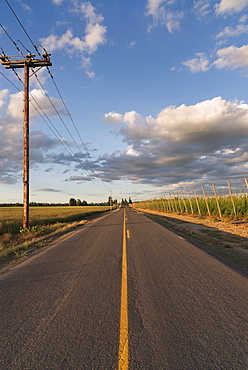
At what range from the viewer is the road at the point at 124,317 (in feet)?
8.90

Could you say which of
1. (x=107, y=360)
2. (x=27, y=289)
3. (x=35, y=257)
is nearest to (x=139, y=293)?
(x=107, y=360)

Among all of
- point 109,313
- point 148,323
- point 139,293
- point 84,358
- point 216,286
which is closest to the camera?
point 84,358

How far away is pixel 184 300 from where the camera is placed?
170 inches

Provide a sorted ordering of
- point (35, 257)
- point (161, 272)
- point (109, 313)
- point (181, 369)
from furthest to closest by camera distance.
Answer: point (35, 257)
point (161, 272)
point (109, 313)
point (181, 369)

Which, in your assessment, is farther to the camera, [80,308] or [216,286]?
[216,286]

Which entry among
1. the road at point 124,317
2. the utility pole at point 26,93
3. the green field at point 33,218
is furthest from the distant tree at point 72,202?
the road at point 124,317

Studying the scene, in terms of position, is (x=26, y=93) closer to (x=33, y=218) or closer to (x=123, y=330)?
(x=33, y=218)

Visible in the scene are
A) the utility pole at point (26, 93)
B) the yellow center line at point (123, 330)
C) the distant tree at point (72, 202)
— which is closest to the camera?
the yellow center line at point (123, 330)

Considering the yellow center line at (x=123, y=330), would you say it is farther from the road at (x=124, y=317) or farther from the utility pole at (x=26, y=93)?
the utility pole at (x=26, y=93)

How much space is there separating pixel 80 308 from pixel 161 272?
2700 mm

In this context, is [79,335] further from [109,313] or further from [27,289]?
[27,289]

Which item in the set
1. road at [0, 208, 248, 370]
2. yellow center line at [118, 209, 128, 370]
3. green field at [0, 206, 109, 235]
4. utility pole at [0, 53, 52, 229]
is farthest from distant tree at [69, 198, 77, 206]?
yellow center line at [118, 209, 128, 370]

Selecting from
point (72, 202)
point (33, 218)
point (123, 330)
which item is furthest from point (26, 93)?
point (72, 202)

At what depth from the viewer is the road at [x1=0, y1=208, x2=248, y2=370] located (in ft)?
8.90
